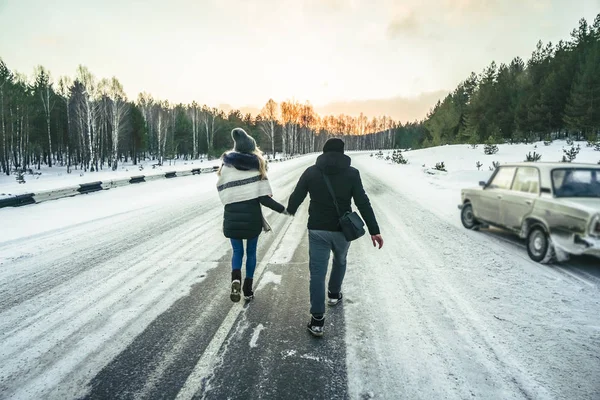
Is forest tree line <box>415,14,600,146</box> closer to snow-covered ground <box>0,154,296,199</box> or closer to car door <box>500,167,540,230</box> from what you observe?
car door <box>500,167,540,230</box>

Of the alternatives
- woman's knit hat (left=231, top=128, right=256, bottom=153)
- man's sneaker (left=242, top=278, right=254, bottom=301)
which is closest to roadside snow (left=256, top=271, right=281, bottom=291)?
man's sneaker (left=242, top=278, right=254, bottom=301)

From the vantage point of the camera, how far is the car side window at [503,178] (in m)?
6.36

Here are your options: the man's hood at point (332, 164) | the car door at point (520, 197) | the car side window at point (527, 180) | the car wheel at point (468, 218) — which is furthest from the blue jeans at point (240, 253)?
the car wheel at point (468, 218)

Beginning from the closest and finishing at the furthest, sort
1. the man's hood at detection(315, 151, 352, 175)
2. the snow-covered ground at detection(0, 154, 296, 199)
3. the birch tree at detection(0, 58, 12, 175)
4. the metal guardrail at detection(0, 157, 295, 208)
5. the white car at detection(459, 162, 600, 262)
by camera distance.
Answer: the man's hood at detection(315, 151, 352, 175), the white car at detection(459, 162, 600, 262), the metal guardrail at detection(0, 157, 295, 208), the snow-covered ground at detection(0, 154, 296, 199), the birch tree at detection(0, 58, 12, 175)

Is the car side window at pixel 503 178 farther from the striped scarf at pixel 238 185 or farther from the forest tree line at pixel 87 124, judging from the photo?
the forest tree line at pixel 87 124

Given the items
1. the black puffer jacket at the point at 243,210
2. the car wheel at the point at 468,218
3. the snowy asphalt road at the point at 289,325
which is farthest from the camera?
the car wheel at the point at 468,218

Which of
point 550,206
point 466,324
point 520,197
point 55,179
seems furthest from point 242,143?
point 55,179

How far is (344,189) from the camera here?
3.10 metres

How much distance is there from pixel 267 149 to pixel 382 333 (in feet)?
286

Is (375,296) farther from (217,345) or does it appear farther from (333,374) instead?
(217,345)

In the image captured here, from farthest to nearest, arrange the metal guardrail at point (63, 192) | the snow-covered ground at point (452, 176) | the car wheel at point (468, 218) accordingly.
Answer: the snow-covered ground at point (452, 176) → the metal guardrail at point (63, 192) → the car wheel at point (468, 218)

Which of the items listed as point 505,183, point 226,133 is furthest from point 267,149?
point 505,183

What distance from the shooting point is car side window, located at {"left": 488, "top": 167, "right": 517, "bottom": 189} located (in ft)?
20.9

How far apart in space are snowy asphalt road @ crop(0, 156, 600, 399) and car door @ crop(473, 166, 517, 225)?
90 centimetres
